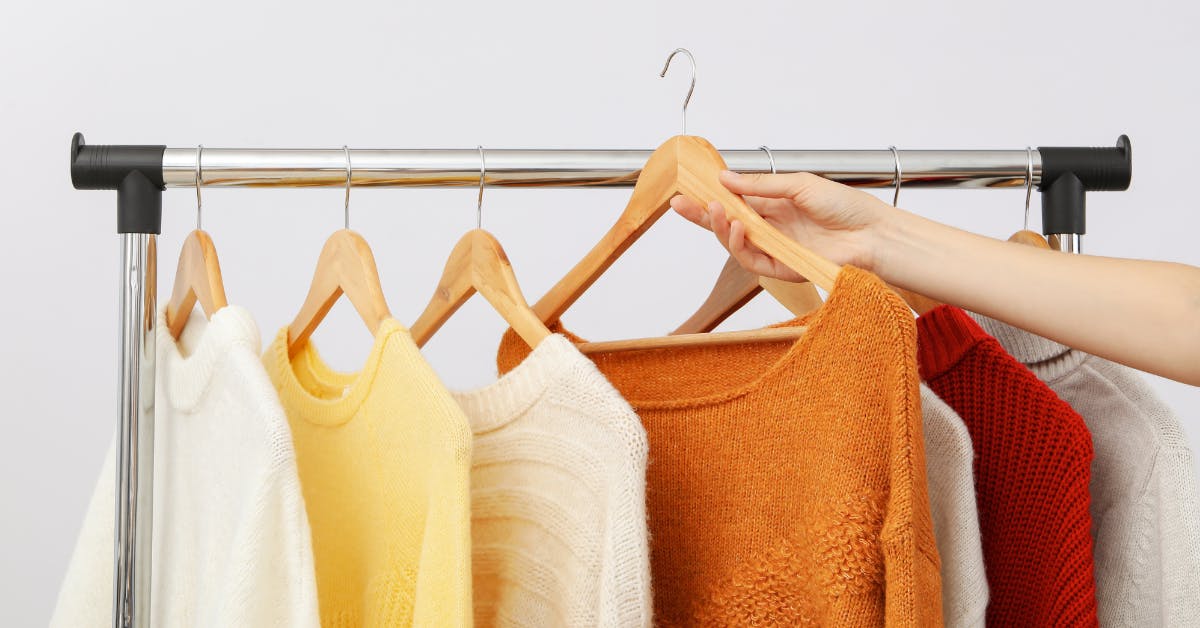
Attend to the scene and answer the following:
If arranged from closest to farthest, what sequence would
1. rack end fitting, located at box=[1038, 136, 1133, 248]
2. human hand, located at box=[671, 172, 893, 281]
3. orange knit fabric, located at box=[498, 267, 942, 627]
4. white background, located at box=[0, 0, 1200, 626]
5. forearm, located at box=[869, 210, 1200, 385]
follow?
orange knit fabric, located at box=[498, 267, 942, 627], forearm, located at box=[869, 210, 1200, 385], human hand, located at box=[671, 172, 893, 281], rack end fitting, located at box=[1038, 136, 1133, 248], white background, located at box=[0, 0, 1200, 626]

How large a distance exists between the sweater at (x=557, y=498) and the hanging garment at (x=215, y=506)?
0.51ft

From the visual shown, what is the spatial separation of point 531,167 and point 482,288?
0.43 ft

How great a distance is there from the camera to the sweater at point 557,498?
0.79m

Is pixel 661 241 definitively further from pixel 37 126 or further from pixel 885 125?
pixel 37 126

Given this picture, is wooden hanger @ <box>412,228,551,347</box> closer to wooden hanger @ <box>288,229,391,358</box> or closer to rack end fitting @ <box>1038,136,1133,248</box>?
wooden hanger @ <box>288,229,391,358</box>

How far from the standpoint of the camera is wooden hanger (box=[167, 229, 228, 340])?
1040 millimetres

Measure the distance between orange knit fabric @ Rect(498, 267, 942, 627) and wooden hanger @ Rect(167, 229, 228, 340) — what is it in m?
0.40

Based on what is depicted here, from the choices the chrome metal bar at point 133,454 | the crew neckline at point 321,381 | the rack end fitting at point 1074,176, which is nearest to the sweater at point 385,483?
the crew neckline at point 321,381

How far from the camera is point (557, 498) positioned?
2.86 ft

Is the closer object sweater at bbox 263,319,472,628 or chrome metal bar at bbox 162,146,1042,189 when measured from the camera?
sweater at bbox 263,319,472,628

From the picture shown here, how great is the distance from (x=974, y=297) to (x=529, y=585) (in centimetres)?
42

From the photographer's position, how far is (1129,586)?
3.28 ft

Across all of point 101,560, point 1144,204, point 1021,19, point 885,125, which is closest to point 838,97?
point 885,125

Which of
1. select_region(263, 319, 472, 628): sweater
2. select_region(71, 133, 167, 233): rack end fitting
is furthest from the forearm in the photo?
select_region(71, 133, 167, 233): rack end fitting
